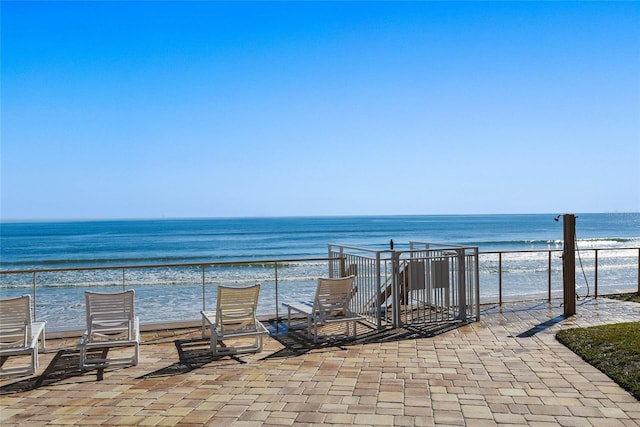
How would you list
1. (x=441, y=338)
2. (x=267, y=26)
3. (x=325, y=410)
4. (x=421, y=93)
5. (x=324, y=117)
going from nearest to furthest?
(x=325, y=410) → (x=441, y=338) → (x=267, y=26) → (x=421, y=93) → (x=324, y=117)

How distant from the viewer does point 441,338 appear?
759cm

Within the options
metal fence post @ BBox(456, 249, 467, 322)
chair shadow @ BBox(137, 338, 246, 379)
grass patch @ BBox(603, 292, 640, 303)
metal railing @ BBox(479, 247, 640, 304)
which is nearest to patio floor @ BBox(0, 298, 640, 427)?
chair shadow @ BBox(137, 338, 246, 379)

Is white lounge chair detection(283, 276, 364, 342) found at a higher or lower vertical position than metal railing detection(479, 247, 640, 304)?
higher

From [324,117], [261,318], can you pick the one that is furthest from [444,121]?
[261,318]

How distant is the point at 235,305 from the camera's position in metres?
7.14

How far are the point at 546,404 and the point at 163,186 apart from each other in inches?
2310

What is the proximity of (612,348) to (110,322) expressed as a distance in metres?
5.84

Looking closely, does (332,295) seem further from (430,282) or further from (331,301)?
(430,282)

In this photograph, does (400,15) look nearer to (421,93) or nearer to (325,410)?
(421,93)

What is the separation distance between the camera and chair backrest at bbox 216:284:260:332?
701 cm

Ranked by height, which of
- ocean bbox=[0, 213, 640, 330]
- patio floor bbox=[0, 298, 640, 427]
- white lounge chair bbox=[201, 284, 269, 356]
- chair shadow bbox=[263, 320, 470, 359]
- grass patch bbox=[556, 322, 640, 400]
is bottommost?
ocean bbox=[0, 213, 640, 330]

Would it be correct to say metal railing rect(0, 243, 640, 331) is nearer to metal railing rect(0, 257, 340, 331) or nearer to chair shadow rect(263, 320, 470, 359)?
metal railing rect(0, 257, 340, 331)

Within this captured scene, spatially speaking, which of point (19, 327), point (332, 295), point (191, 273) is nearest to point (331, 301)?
point (332, 295)

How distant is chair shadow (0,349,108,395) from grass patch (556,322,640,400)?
5.21 meters
